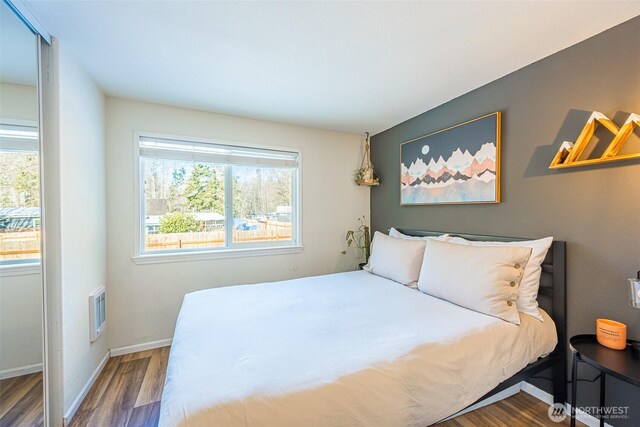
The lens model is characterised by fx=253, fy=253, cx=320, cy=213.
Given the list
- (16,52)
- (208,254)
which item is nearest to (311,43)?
(16,52)

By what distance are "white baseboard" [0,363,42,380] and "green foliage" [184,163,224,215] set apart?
1.61m

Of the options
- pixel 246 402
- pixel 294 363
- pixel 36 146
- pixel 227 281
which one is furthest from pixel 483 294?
pixel 36 146

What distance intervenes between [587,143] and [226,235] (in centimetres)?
311

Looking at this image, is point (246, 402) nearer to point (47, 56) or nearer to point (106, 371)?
point (106, 371)

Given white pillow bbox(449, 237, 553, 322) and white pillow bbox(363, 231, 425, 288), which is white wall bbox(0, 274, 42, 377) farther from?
white pillow bbox(449, 237, 553, 322)

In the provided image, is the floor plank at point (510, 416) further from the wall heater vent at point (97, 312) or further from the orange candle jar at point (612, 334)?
the wall heater vent at point (97, 312)

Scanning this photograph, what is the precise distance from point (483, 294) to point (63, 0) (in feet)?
9.68

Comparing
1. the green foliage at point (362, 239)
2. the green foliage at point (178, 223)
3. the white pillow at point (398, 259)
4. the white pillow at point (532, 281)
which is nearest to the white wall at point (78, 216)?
the green foliage at point (178, 223)

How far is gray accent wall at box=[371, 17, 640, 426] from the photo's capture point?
1454 mm

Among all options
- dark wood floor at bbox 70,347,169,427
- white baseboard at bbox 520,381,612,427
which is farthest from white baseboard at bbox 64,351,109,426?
white baseboard at bbox 520,381,612,427

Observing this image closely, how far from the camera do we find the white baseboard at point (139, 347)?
7.86 ft

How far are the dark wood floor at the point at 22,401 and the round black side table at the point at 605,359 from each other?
2.93 metres

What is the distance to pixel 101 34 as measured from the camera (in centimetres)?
157

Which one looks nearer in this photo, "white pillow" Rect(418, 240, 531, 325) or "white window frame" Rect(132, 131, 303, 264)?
"white pillow" Rect(418, 240, 531, 325)
